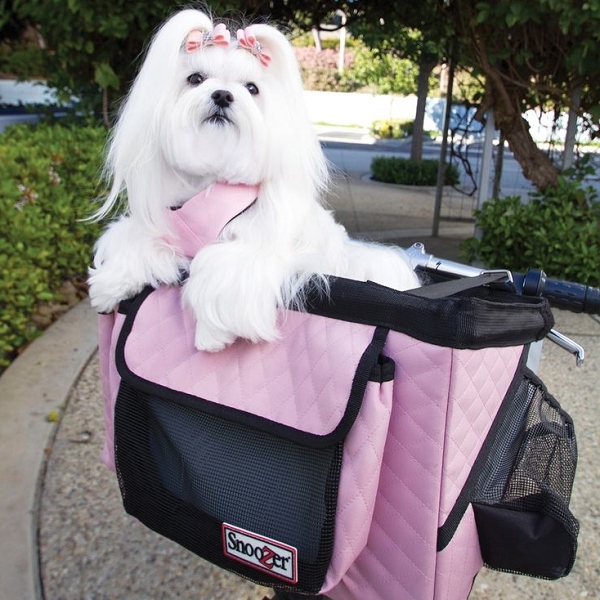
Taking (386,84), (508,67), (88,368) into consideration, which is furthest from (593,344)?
(386,84)

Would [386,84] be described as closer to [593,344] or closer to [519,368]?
[593,344]

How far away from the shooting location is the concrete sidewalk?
2.03m

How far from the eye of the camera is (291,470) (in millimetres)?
1162

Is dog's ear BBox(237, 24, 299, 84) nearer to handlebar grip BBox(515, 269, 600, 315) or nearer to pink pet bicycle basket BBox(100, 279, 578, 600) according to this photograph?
pink pet bicycle basket BBox(100, 279, 578, 600)

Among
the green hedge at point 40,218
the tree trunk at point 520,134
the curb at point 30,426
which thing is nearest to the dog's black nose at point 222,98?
the curb at point 30,426

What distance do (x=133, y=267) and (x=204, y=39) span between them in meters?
0.50

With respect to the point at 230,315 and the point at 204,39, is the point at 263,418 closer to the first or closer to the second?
the point at 230,315

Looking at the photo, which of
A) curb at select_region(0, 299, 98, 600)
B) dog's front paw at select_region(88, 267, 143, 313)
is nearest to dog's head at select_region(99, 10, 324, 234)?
dog's front paw at select_region(88, 267, 143, 313)

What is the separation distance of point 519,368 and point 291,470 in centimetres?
51

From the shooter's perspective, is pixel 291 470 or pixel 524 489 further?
pixel 524 489

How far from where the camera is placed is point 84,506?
238cm

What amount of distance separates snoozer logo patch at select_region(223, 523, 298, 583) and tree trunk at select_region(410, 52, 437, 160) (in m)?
7.74

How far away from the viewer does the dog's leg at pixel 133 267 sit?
1.37m

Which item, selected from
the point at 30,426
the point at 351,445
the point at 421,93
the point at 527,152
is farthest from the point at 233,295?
the point at 421,93
